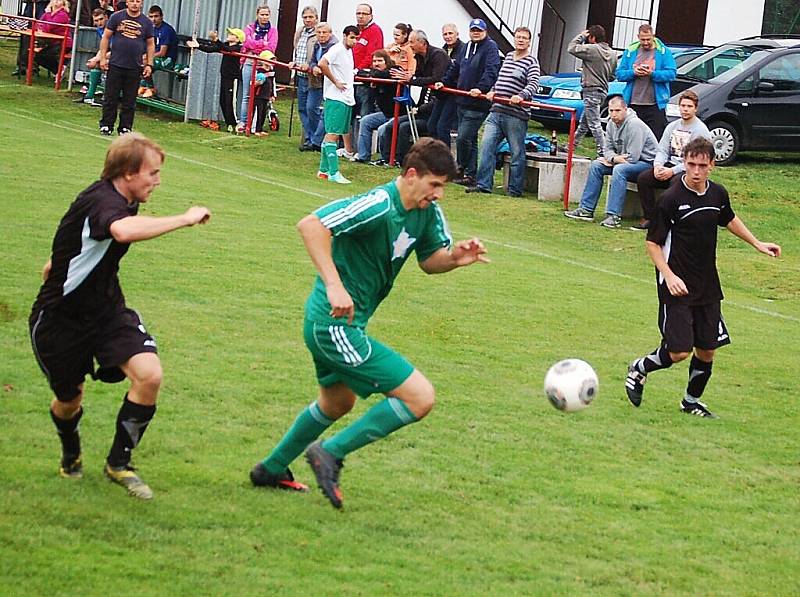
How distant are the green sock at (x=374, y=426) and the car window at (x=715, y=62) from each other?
1745 cm

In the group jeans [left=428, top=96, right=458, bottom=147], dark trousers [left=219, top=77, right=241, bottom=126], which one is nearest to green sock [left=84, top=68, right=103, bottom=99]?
dark trousers [left=219, top=77, right=241, bottom=126]

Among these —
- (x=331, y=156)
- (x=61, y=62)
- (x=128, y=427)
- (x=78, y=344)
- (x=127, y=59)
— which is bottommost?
(x=128, y=427)

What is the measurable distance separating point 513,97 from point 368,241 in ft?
39.1

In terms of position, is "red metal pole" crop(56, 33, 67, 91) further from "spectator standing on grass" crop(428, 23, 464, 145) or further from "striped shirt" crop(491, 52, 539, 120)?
"striped shirt" crop(491, 52, 539, 120)

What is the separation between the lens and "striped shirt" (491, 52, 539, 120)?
58.1 ft

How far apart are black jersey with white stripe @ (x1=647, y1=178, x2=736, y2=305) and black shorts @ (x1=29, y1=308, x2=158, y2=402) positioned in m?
4.00

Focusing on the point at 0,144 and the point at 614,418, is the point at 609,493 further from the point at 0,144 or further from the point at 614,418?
the point at 0,144

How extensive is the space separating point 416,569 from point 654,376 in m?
4.74

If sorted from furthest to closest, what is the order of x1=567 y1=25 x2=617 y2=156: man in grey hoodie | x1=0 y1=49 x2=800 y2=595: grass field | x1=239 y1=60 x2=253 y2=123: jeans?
x1=239 y1=60 x2=253 y2=123: jeans
x1=567 y1=25 x2=617 y2=156: man in grey hoodie
x1=0 y1=49 x2=800 y2=595: grass field

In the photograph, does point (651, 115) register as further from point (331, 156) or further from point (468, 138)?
point (331, 156)

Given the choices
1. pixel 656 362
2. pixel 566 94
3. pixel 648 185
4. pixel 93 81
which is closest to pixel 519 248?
pixel 648 185

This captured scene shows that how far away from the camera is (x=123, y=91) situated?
758 inches

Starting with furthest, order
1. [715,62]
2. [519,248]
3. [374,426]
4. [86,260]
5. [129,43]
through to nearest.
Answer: [715,62] → [129,43] → [519,248] → [374,426] → [86,260]

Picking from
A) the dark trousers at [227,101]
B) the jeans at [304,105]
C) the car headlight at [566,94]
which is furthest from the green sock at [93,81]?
the car headlight at [566,94]
